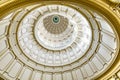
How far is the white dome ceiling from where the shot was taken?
47.1ft

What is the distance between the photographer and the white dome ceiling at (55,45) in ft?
47.1

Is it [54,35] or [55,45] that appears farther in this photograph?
[54,35]

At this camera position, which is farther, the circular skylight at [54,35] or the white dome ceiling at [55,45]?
the circular skylight at [54,35]

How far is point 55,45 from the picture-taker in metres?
21.3

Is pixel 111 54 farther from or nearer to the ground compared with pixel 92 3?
farther from the ground

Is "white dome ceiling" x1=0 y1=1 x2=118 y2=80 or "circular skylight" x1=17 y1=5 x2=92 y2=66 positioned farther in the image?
"circular skylight" x1=17 y1=5 x2=92 y2=66

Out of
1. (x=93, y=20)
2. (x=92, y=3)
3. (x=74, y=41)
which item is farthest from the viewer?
(x=74, y=41)

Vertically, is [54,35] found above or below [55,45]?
above

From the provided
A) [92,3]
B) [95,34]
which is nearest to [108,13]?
[92,3]

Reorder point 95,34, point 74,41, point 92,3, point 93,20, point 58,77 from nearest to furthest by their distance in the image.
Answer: point 92,3 → point 93,20 → point 95,34 → point 58,77 → point 74,41

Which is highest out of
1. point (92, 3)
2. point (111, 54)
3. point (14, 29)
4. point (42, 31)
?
point (42, 31)

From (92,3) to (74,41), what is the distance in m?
11.5

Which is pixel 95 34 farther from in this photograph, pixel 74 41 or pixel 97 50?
pixel 74 41

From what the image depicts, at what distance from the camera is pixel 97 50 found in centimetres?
1574
